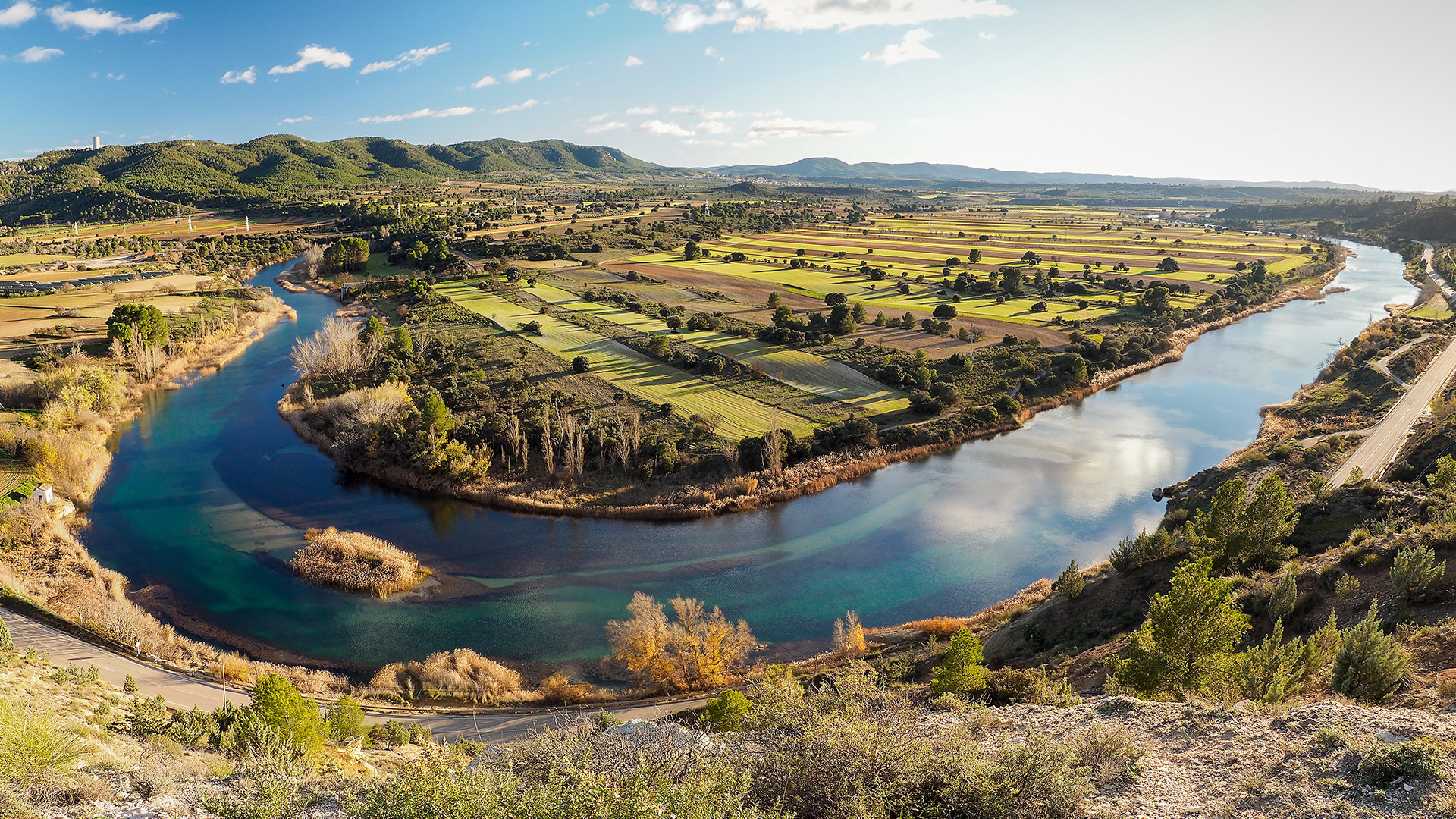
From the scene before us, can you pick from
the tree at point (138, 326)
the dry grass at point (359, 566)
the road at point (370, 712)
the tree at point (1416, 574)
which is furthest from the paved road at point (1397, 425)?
the tree at point (138, 326)

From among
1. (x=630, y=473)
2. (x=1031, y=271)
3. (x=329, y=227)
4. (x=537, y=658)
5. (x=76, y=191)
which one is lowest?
(x=537, y=658)

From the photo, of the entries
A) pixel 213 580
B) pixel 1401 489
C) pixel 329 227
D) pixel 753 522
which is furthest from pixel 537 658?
pixel 329 227

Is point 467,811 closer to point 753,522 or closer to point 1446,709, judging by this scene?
point 1446,709

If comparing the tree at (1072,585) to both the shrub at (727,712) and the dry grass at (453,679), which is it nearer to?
the shrub at (727,712)

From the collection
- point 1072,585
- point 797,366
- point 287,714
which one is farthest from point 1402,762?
point 797,366

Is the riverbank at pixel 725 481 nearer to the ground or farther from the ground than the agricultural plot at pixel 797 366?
nearer to the ground

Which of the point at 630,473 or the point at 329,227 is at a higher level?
the point at 329,227
